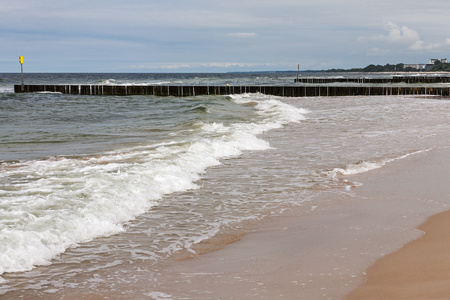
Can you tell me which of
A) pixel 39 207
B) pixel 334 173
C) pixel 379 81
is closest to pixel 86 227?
pixel 39 207

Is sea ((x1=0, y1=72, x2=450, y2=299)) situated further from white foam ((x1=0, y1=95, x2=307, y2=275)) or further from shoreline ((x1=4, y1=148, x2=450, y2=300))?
shoreline ((x1=4, y1=148, x2=450, y2=300))

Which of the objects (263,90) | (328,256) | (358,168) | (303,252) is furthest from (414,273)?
(263,90)

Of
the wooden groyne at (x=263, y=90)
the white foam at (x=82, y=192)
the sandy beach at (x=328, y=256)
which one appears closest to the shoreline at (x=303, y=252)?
the sandy beach at (x=328, y=256)

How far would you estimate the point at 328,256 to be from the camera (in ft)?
14.8

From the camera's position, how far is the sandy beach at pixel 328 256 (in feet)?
12.3

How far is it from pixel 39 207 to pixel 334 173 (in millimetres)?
A: 4929

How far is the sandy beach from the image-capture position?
3.75m

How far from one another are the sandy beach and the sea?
1.06 feet

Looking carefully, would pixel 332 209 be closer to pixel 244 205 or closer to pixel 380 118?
pixel 244 205

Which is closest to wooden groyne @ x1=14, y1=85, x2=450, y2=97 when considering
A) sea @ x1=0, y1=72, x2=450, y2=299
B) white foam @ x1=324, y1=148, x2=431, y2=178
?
sea @ x1=0, y1=72, x2=450, y2=299

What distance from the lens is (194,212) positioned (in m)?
6.28

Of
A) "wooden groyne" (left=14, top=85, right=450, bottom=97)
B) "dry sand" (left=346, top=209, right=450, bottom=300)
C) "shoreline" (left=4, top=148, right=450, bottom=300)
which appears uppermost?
"wooden groyne" (left=14, top=85, right=450, bottom=97)

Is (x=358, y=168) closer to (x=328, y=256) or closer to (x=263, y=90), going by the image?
(x=328, y=256)

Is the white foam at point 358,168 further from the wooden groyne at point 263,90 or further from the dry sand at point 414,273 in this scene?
the wooden groyne at point 263,90
